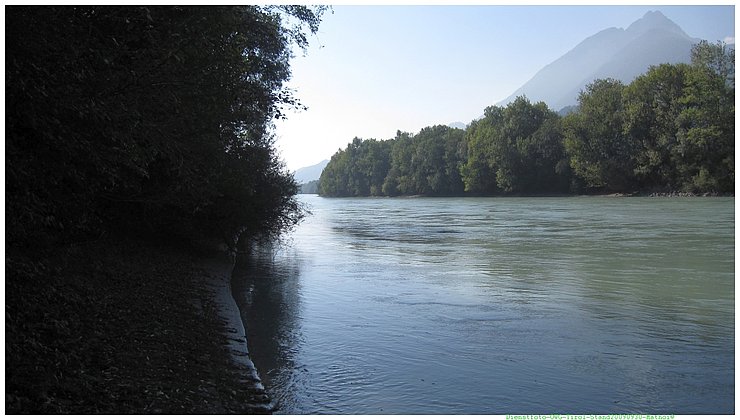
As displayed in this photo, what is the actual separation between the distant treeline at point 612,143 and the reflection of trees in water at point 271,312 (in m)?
61.1

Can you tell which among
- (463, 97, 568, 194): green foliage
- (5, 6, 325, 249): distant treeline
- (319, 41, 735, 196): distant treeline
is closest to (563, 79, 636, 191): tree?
(319, 41, 735, 196): distant treeline

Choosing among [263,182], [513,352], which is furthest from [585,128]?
[513,352]

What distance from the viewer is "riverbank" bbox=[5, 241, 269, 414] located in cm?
575

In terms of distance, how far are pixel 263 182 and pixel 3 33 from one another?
54.6 feet

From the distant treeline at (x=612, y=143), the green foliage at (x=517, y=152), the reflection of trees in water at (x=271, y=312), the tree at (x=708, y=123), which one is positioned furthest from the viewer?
the green foliage at (x=517, y=152)

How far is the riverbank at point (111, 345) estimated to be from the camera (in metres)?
5.75

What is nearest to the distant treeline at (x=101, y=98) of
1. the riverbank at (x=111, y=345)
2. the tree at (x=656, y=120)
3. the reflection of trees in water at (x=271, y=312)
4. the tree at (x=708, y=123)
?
the riverbank at (x=111, y=345)

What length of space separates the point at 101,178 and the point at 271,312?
6296 mm

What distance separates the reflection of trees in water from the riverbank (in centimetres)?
33

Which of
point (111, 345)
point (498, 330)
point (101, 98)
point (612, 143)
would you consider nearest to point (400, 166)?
point (612, 143)

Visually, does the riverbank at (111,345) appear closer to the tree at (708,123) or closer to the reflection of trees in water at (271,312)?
the reflection of trees in water at (271,312)

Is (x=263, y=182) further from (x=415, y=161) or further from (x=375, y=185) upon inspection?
(x=375, y=185)

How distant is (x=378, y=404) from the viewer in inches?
310

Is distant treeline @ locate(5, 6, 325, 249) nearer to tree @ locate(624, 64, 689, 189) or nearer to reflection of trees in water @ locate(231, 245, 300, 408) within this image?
reflection of trees in water @ locate(231, 245, 300, 408)
